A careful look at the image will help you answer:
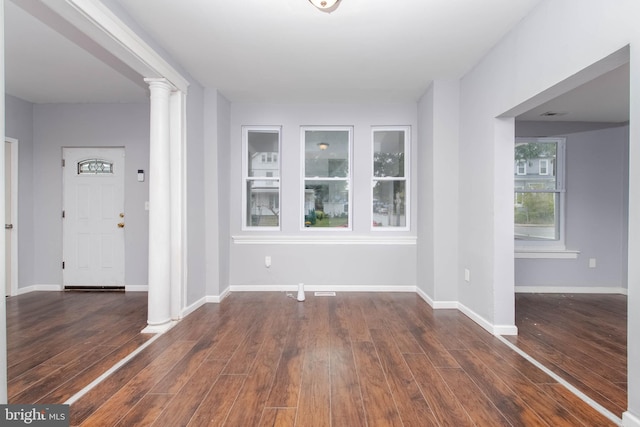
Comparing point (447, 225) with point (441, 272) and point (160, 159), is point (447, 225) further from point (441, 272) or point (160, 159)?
point (160, 159)

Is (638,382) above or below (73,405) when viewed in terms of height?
above

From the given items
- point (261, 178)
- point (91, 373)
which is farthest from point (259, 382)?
point (261, 178)

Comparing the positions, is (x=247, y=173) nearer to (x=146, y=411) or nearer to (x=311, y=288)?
(x=311, y=288)

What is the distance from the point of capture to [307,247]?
4.70 m

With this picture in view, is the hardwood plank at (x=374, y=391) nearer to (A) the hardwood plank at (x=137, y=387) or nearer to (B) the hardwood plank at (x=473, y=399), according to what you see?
(B) the hardwood plank at (x=473, y=399)

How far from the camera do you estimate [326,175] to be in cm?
481

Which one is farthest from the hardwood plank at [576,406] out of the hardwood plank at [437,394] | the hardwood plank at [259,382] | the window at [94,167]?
the window at [94,167]

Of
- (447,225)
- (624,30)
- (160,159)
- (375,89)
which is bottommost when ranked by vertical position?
(447,225)

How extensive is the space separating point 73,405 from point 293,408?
133 cm

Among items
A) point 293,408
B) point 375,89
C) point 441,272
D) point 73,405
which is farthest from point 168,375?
point 375,89

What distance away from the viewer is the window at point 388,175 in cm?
478

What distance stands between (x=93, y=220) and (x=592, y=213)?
292 inches

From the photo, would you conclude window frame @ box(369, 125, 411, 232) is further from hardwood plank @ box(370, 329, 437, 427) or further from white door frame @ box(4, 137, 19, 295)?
white door frame @ box(4, 137, 19, 295)

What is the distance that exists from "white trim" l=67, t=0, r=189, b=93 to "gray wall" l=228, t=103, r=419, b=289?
1636 millimetres
